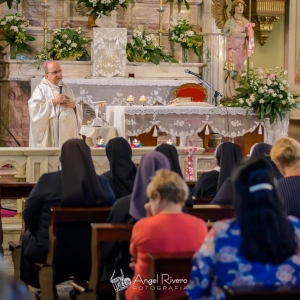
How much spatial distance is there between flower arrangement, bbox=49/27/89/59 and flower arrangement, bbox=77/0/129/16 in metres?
0.51

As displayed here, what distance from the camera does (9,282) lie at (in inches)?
77.2

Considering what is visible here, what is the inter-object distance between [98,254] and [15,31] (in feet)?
32.2

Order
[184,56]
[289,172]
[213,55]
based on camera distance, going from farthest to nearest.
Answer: [213,55], [184,56], [289,172]

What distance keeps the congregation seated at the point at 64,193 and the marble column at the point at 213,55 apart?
31.7ft

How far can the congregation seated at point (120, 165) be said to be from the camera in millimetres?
5996

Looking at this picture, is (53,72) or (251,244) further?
(53,72)

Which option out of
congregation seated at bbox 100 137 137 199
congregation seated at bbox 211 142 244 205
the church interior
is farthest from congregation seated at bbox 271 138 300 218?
congregation seated at bbox 211 142 244 205

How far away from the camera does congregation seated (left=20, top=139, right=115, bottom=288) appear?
5.62m

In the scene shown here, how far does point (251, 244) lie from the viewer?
323 centimetres

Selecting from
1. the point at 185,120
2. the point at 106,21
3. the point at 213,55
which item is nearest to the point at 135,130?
the point at 185,120

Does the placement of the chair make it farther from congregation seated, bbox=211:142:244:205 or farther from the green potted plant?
congregation seated, bbox=211:142:244:205

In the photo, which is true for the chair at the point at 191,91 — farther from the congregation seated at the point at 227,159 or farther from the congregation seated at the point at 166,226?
the congregation seated at the point at 166,226

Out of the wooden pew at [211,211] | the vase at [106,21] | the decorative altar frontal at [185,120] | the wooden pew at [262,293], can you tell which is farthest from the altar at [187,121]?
the wooden pew at [262,293]

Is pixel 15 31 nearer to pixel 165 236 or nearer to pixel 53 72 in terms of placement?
pixel 53 72
